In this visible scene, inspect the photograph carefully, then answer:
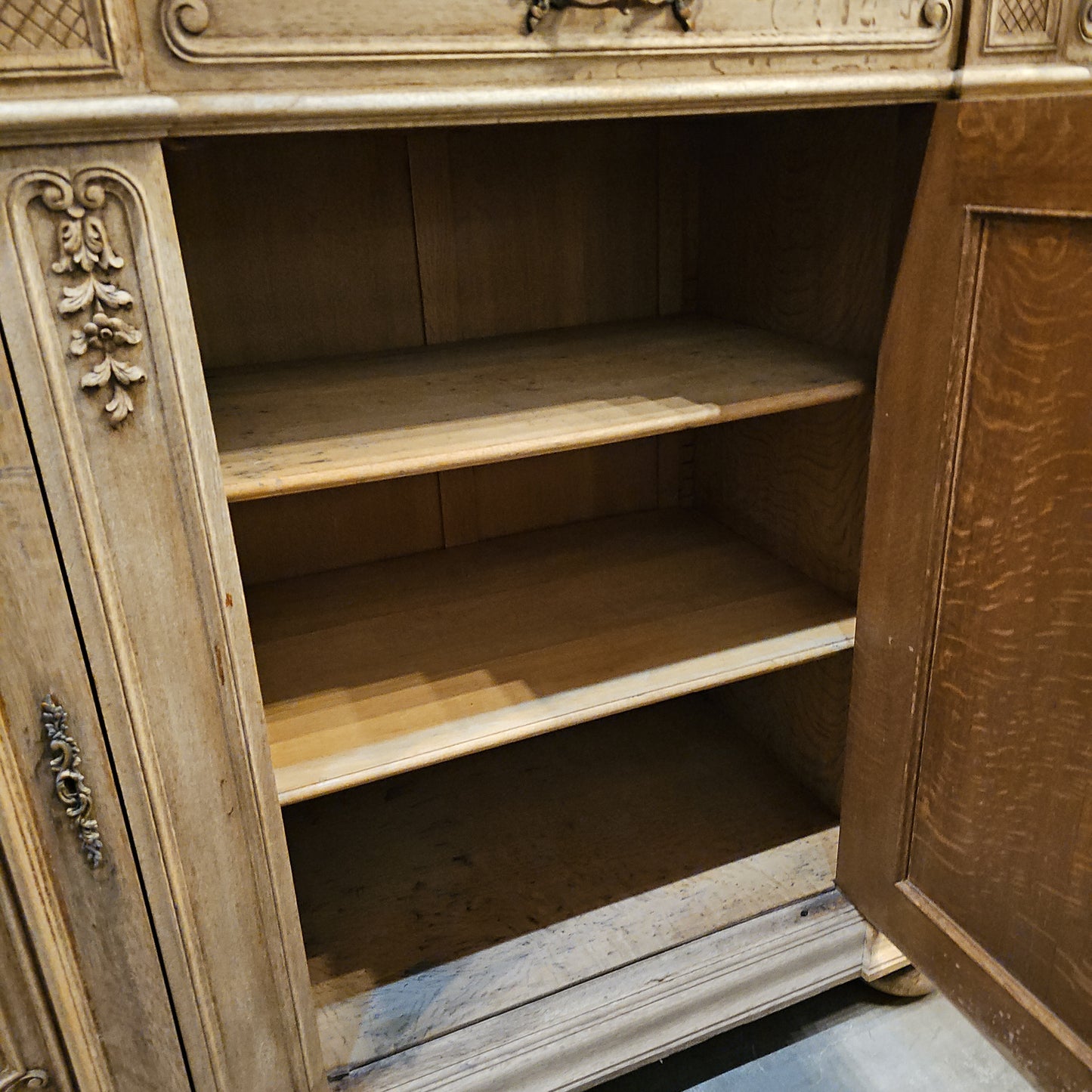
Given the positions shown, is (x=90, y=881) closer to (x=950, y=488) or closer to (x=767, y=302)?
(x=950, y=488)

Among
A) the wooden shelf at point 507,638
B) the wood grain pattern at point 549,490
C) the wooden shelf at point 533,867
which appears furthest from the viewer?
the wood grain pattern at point 549,490

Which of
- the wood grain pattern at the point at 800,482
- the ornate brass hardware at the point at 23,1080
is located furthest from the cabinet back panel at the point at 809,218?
the ornate brass hardware at the point at 23,1080

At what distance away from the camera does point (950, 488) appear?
0.87 meters

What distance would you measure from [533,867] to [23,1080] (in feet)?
2.17

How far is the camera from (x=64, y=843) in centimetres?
77

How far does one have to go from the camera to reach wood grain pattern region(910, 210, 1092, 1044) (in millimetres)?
741

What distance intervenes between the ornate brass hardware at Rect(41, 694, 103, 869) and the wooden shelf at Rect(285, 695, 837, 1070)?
44 cm

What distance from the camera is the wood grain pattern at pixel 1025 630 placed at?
0.74 meters

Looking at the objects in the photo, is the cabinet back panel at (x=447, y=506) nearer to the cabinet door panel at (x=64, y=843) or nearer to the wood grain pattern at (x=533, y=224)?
the wood grain pattern at (x=533, y=224)

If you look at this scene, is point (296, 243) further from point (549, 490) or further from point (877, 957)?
point (877, 957)

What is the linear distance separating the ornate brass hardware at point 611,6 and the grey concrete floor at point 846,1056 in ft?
3.91

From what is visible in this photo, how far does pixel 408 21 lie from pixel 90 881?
74 centimetres

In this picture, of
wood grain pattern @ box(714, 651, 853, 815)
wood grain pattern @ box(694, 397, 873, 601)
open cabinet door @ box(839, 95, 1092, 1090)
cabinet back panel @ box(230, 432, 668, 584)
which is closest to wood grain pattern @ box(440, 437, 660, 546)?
cabinet back panel @ box(230, 432, 668, 584)

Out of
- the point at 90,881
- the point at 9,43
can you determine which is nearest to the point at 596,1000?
the point at 90,881
